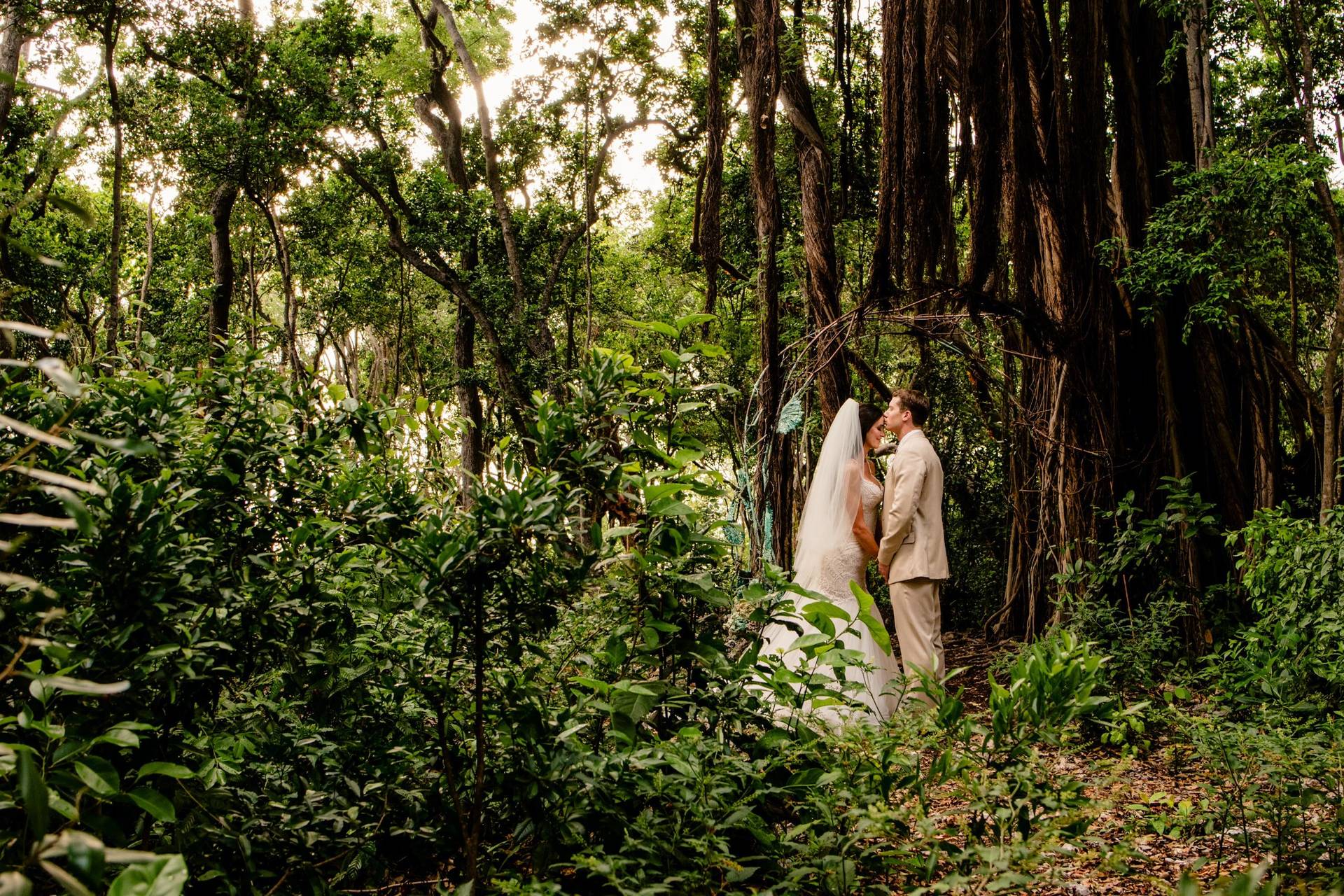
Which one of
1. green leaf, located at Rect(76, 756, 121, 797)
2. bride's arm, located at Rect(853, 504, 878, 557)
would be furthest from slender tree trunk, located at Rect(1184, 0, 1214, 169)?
green leaf, located at Rect(76, 756, 121, 797)

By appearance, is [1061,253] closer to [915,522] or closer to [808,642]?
[915,522]

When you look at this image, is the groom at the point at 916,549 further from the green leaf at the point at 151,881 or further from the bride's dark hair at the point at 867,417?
the green leaf at the point at 151,881

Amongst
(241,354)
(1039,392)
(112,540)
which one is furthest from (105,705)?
(1039,392)

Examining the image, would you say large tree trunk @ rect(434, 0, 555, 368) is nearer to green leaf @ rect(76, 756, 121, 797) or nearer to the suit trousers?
the suit trousers

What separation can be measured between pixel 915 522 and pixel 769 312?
1884 millimetres

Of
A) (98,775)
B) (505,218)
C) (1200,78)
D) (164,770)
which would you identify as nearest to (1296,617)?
(1200,78)

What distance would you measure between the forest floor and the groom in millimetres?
1084

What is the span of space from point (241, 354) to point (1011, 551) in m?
6.24

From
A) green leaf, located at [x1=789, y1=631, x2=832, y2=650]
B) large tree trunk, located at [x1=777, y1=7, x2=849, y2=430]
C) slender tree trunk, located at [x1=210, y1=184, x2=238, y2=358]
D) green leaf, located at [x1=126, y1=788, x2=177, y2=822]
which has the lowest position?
green leaf, located at [x1=126, y1=788, x2=177, y2=822]

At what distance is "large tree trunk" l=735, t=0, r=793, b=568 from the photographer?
6102 mm

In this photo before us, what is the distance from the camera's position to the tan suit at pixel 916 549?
17.1 ft

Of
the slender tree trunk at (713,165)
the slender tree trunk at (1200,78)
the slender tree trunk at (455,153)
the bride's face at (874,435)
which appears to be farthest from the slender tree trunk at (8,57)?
the slender tree trunk at (1200,78)

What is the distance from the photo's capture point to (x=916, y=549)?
17.2 ft

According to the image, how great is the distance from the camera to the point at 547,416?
7.13ft
